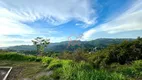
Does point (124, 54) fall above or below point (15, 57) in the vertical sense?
below

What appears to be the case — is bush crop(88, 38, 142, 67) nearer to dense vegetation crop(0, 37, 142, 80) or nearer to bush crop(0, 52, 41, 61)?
dense vegetation crop(0, 37, 142, 80)

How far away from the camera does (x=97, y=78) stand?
17.0 ft

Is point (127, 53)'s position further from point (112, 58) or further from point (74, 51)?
point (74, 51)

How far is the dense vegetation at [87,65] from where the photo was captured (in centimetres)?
561

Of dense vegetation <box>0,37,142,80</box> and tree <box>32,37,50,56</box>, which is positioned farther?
tree <box>32,37,50,56</box>

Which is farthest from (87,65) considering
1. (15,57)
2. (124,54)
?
(124,54)

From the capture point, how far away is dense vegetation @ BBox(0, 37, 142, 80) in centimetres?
561

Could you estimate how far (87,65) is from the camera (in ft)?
23.1

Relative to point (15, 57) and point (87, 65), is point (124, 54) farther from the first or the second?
point (87, 65)

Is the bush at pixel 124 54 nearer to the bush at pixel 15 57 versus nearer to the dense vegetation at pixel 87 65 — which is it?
the dense vegetation at pixel 87 65

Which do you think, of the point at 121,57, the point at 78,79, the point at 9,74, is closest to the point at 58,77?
the point at 78,79

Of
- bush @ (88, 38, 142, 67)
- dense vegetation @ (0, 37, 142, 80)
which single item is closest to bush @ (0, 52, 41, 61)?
dense vegetation @ (0, 37, 142, 80)

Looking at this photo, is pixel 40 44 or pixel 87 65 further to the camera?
pixel 40 44

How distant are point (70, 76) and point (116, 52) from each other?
14696mm
